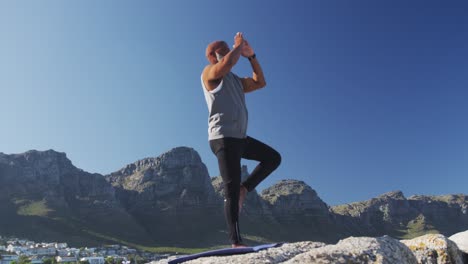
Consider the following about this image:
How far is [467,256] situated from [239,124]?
4894 millimetres

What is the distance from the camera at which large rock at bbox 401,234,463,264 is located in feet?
21.7

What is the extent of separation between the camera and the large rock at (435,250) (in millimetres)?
6602

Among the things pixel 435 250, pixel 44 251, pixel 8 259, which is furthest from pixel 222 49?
pixel 44 251

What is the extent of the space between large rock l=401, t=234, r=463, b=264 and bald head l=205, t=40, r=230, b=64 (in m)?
3.89

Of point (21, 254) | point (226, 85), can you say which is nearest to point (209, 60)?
point (226, 85)

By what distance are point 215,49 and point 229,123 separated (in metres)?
1.25

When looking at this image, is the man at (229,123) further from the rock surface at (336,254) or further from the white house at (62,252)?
the white house at (62,252)

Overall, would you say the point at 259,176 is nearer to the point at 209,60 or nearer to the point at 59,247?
the point at 209,60

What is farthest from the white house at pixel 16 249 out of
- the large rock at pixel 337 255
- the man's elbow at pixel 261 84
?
the large rock at pixel 337 255

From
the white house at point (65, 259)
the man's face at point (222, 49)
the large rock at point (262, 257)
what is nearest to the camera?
the large rock at point (262, 257)

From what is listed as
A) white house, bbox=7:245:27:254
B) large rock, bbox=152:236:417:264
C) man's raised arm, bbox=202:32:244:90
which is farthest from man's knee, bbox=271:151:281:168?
white house, bbox=7:245:27:254

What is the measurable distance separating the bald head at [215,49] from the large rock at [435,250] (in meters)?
3.89

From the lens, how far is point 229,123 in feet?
19.0

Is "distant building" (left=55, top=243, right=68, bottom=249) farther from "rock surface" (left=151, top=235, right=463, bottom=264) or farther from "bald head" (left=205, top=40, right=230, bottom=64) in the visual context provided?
"rock surface" (left=151, top=235, right=463, bottom=264)
